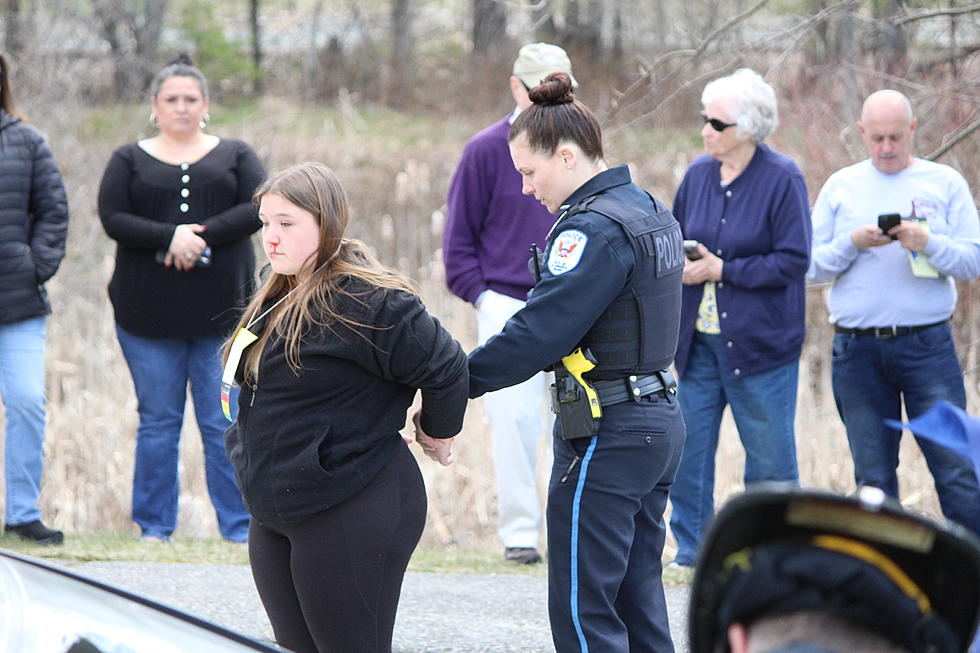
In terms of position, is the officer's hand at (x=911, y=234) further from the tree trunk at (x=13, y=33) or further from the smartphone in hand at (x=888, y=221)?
the tree trunk at (x=13, y=33)

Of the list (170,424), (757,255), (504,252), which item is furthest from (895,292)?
(170,424)

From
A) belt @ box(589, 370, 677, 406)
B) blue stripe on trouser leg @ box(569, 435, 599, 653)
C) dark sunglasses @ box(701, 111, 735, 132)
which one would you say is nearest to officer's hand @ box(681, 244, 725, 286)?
dark sunglasses @ box(701, 111, 735, 132)

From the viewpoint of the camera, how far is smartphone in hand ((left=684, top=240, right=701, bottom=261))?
5184mm

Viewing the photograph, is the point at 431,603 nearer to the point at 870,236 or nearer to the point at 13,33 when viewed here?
the point at 870,236

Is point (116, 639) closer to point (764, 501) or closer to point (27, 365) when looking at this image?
point (764, 501)

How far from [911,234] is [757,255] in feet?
1.96

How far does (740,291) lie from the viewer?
17.1 ft

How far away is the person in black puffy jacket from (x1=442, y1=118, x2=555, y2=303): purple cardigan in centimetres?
176

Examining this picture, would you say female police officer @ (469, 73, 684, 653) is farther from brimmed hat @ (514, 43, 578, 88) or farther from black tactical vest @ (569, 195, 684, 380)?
brimmed hat @ (514, 43, 578, 88)

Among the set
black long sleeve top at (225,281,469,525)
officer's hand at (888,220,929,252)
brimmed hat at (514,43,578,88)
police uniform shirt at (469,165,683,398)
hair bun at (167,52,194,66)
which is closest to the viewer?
black long sleeve top at (225,281,469,525)

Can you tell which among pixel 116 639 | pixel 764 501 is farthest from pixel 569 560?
pixel 764 501

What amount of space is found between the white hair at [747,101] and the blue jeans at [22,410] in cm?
306

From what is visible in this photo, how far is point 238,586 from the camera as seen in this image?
5.05 meters

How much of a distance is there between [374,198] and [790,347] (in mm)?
10663
